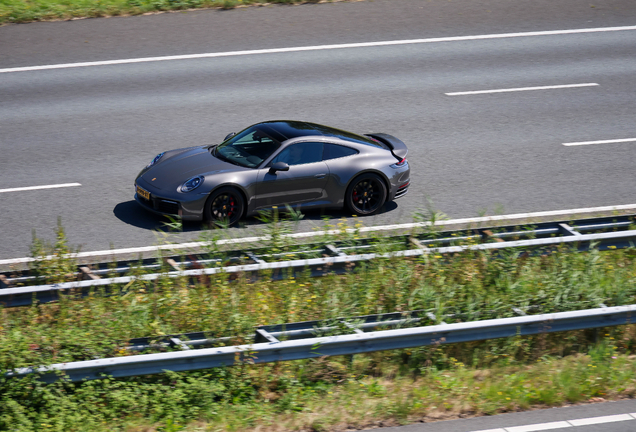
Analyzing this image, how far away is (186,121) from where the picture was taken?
13.7 meters

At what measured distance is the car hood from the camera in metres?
10.2

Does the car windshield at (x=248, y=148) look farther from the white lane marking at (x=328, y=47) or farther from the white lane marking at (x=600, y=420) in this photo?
the white lane marking at (x=328, y=47)

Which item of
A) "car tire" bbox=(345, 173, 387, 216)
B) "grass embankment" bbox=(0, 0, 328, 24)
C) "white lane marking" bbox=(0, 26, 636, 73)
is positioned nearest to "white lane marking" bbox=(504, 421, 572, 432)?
"car tire" bbox=(345, 173, 387, 216)

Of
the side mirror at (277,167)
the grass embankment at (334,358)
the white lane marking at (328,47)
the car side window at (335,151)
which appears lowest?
the grass embankment at (334,358)

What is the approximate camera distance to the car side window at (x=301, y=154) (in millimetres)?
10547

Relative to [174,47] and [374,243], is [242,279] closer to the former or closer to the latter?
[374,243]

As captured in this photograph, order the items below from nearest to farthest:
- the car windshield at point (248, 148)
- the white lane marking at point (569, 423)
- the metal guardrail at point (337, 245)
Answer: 1. the white lane marking at point (569, 423)
2. the metal guardrail at point (337, 245)
3. the car windshield at point (248, 148)

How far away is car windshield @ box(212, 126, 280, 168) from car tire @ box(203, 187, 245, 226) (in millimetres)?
512

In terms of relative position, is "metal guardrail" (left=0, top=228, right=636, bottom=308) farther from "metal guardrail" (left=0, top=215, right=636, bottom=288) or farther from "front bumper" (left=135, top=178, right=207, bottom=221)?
"front bumper" (left=135, top=178, right=207, bottom=221)

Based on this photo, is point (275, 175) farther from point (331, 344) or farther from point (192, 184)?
point (331, 344)

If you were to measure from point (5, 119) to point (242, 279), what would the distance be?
782 cm

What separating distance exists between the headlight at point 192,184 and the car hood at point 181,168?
3.1 inches

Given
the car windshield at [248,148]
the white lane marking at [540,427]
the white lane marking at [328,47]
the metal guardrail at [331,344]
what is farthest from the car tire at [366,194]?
the white lane marking at [328,47]

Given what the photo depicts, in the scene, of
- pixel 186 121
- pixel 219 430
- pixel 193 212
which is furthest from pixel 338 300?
pixel 186 121
